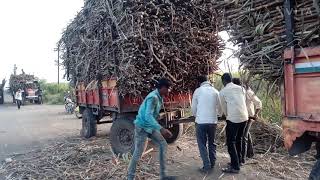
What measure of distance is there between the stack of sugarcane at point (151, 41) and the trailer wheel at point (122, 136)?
0.70 m

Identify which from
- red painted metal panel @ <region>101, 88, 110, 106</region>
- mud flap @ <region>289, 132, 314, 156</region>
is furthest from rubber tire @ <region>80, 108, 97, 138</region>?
mud flap @ <region>289, 132, 314, 156</region>

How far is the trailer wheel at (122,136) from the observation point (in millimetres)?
7921

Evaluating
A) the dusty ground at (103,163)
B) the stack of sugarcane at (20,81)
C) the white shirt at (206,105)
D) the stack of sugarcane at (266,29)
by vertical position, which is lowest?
the dusty ground at (103,163)

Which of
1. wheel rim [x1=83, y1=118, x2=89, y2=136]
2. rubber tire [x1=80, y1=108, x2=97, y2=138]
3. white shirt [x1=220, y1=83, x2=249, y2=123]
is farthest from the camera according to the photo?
wheel rim [x1=83, y1=118, x2=89, y2=136]

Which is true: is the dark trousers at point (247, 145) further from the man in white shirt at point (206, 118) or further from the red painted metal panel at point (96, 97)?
the red painted metal panel at point (96, 97)

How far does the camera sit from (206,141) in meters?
6.78

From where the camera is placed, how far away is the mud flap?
13.5 ft

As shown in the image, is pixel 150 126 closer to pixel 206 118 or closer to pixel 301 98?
pixel 206 118

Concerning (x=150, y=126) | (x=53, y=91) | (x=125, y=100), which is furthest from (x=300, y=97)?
(x=53, y=91)

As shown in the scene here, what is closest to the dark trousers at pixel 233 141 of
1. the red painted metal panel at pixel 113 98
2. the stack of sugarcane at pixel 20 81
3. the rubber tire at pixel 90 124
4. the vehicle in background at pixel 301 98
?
the vehicle in background at pixel 301 98

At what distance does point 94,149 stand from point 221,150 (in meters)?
2.74

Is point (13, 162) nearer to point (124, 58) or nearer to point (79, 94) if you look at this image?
point (124, 58)

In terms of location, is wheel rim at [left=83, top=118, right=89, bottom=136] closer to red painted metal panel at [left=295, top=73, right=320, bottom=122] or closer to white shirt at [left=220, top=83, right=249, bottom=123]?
white shirt at [left=220, top=83, right=249, bottom=123]

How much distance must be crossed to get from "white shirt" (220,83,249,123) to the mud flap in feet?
7.11
